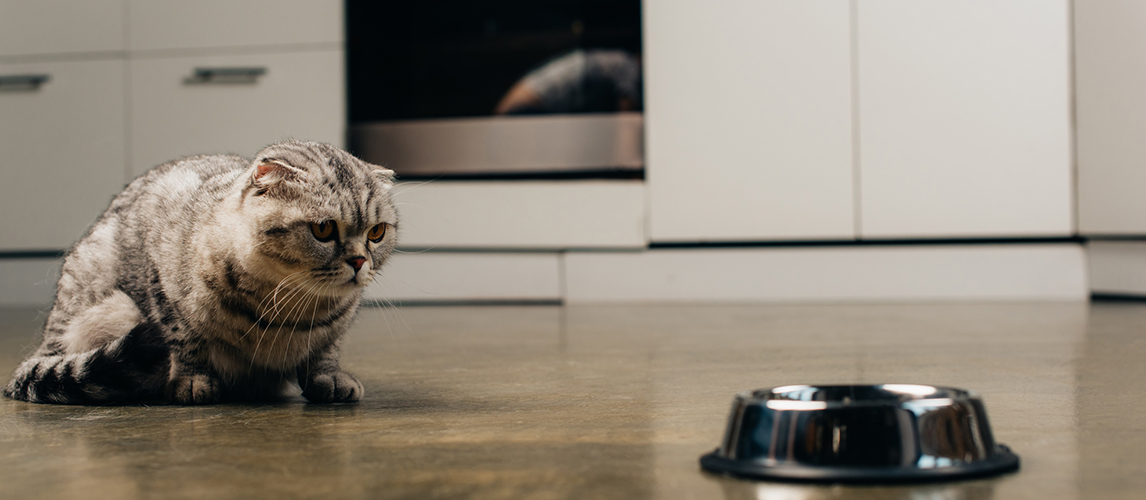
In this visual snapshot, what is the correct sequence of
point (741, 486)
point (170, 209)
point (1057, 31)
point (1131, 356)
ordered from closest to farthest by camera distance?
point (741, 486)
point (170, 209)
point (1131, 356)
point (1057, 31)

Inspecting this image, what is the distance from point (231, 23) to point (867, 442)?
8.31ft

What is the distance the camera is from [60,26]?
108 inches

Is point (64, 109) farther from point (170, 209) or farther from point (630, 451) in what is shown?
point (630, 451)

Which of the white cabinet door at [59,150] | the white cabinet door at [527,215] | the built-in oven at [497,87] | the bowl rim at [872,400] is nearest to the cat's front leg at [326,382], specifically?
the bowl rim at [872,400]

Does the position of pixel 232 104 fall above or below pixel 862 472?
above

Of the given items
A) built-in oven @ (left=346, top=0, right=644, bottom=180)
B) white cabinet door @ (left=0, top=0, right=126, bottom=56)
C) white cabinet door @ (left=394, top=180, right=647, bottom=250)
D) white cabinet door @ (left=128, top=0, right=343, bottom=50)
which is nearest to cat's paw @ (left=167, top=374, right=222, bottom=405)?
white cabinet door @ (left=394, top=180, right=647, bottom=250)


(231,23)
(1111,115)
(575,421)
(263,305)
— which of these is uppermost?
(231,23)

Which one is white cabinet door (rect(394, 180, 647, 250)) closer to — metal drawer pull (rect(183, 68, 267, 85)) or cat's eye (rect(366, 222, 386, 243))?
metal drawer pull (rect(183, 68, 267, 85))

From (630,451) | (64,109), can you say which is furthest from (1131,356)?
(64,109)

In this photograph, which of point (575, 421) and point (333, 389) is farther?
point (333, 389)

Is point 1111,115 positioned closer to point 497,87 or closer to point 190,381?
point 497,87

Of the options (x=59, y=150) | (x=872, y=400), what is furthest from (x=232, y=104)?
(x=872, y=400)

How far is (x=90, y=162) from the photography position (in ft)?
9.02

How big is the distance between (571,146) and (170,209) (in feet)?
5.26
